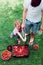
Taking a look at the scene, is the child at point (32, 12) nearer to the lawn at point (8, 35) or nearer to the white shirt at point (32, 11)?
the white shirt at point (32, 11)

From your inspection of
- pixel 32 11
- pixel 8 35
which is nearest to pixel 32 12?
pixel 32 11

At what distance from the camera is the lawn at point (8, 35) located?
2631 millimetres

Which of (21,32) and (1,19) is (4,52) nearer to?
(21,32)

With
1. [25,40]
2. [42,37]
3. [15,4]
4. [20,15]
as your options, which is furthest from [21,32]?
[15,4]

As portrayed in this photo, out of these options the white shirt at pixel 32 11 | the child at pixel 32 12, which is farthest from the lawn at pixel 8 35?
the white shirt at pixel 32 11

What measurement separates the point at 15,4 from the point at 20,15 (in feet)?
1.00

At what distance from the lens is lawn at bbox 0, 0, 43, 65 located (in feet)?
8.63

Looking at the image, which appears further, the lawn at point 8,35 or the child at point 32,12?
the lawn at point 8,35

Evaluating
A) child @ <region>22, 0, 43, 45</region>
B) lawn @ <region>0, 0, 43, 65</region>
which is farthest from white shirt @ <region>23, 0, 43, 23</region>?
lawn @ <region>0, 0, 43, 65</region>

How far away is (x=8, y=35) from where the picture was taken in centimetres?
295

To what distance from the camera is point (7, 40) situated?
288 cm

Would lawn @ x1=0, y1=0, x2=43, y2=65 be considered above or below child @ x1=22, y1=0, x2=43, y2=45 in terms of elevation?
below

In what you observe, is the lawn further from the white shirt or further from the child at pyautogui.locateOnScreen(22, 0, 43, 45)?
the white shirt

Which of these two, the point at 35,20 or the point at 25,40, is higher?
the point at 35,20
